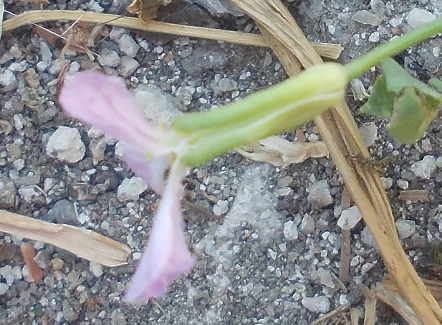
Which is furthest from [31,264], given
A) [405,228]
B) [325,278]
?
[405,228]

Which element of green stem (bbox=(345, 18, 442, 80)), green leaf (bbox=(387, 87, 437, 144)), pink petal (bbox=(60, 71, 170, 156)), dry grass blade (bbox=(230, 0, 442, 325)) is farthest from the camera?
dry grass blade (bbox=(230, 0, 442, 325))

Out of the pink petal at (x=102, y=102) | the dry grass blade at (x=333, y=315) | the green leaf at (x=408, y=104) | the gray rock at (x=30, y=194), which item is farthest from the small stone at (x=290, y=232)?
the pink petal at (x=102, y=102)

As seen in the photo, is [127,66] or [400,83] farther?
[127,66]

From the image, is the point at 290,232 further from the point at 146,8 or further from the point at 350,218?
the point at 146,8

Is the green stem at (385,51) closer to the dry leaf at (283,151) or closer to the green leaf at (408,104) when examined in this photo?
the green leaf at (408,104)

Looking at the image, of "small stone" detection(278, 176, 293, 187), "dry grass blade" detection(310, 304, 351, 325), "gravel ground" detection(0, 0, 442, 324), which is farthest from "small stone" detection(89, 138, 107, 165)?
"dry grass blade" detection(310, 304, 351, 325)

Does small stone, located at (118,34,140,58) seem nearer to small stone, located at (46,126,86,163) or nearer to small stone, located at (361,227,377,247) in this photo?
small stone, located at (46,126,86,163)
